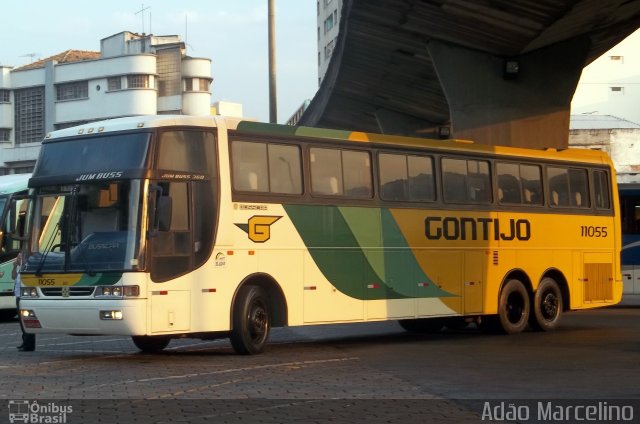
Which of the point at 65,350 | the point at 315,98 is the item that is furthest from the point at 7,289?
the point at 315,98

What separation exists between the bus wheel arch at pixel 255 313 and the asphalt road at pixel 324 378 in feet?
0.86

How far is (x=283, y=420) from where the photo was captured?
9.94m

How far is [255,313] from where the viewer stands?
54.5 feet

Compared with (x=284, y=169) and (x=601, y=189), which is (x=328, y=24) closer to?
(x=601, y=189)

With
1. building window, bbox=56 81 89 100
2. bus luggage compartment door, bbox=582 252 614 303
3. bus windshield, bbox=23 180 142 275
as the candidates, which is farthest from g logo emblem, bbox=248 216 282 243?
building window, bbox=56 81 89 100

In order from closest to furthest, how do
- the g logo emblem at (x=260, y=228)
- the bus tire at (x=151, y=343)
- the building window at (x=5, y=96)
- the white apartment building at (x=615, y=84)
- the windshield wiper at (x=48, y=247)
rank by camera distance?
the windshield wiper at (x=48, y=247), the g logo emblem at (x=260, y=228), the bus tire at (x=151, y=343), the white apartment building at (x=615, y=84), the building window at (x=5, y=96)

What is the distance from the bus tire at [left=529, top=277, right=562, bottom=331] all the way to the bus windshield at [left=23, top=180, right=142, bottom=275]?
939cm

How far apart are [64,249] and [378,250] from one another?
541cm

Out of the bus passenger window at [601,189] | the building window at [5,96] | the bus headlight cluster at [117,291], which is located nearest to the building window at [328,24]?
the building window at [5,96]

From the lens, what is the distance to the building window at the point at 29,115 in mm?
94250

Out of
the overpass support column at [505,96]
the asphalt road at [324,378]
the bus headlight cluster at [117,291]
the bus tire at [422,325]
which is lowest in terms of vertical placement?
the asphalt road at [324,378]

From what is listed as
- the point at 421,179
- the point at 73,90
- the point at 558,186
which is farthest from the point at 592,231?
the point at 73,90

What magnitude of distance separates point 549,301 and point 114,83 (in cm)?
7222

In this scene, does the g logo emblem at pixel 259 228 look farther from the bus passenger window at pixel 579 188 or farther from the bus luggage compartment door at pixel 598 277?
the bus luggage compartment door at pixel 598 277
